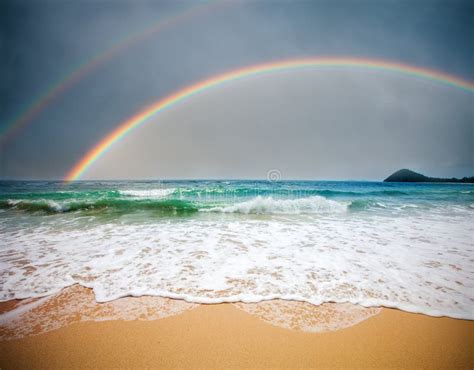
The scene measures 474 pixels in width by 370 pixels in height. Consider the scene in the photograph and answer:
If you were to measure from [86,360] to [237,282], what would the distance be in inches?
79.2

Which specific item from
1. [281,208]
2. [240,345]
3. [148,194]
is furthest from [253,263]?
[148,194]

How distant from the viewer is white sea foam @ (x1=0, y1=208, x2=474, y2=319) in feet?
9.97

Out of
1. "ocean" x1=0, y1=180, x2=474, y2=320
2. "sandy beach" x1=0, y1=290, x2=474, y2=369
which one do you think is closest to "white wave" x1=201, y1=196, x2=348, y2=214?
"ocean" x1=0, y1=180, x2=474, y2=320

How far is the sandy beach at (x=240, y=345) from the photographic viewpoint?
1931mm

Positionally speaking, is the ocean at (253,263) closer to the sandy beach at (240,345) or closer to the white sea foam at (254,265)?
the white sea foam at (254,265)

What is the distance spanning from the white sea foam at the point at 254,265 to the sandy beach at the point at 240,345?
45 cm

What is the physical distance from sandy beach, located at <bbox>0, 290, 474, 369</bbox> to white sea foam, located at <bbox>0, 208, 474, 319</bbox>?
45 cm

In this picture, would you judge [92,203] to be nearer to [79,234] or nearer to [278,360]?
[79,234]

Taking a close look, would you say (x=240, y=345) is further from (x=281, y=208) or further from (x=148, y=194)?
(x=148, y=194)

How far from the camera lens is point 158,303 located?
9.26 feet

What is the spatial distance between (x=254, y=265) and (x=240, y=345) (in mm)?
1976

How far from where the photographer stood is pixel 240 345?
82.8 inches

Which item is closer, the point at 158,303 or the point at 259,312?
the point at 259,312

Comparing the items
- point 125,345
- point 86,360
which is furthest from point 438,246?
point 86,360
